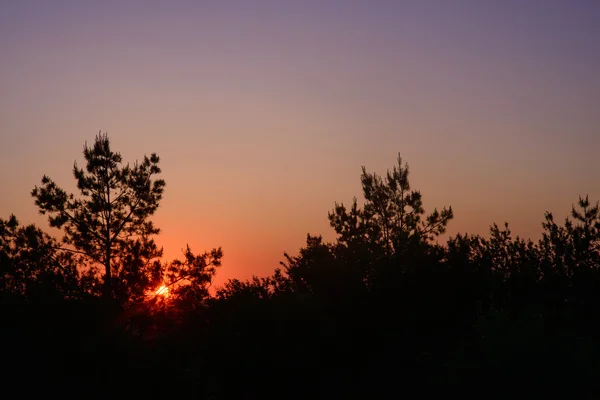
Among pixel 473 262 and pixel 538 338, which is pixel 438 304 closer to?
pixel 473 262

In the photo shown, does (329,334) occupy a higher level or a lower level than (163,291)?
lower

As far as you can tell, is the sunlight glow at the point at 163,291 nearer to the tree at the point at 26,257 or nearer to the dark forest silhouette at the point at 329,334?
the tree at the point at 26,257

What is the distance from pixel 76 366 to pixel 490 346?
10665 mm

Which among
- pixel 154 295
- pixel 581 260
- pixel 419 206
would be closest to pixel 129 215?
pixel 154 295

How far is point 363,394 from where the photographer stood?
58.7ft

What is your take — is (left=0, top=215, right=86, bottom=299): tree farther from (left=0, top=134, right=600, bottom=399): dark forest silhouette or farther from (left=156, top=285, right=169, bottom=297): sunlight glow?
(left=0, top=134, right=600, bottom=399): dark forest silhouette

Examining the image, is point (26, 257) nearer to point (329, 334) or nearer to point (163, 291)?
point (163, 291)

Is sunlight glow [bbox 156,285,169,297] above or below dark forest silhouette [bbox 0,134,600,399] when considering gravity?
above

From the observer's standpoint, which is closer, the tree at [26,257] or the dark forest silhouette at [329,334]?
the dark forest silhouette at [329,334]

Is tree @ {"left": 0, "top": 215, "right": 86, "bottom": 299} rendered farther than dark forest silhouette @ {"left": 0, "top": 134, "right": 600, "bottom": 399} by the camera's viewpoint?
Yes

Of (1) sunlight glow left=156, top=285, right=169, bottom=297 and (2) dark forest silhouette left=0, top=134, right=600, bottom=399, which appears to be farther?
(1) sunlight glow left=156, top=285, right=169, bottom=297

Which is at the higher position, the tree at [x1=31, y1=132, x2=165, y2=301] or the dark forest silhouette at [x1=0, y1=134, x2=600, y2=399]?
the tree at [x1=31, y1=132, x2=165, y2=301]

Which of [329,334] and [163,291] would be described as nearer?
[329,334]

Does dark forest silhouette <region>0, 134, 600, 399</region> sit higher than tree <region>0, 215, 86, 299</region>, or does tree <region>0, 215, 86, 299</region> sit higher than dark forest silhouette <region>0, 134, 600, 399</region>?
tree <region>0, 215, 86, 299</region>
